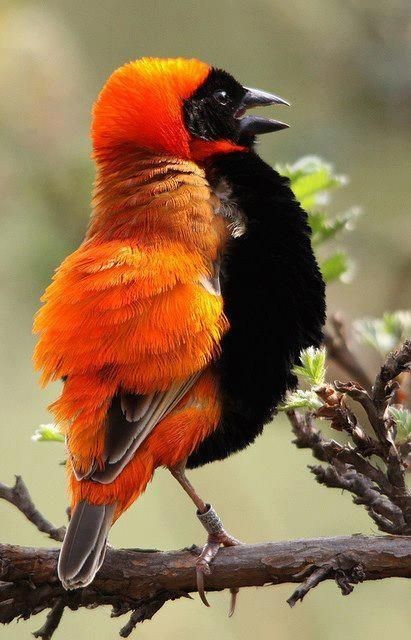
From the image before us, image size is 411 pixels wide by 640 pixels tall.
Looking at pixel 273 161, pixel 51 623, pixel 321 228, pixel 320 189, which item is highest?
pixel 273 161

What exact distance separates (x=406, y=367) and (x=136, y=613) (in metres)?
1.12

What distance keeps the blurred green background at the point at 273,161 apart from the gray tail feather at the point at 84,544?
74.8 inches

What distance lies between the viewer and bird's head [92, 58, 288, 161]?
13.6 feet

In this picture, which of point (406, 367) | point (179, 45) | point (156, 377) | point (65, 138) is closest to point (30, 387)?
point (65, 138)

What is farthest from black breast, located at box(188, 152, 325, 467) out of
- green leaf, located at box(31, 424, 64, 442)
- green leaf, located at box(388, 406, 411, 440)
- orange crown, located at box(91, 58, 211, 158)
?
green leaf, located at box(388, 406, 411, 440)

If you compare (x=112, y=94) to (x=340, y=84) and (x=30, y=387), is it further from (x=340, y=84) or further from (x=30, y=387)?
(x=30, y=387)

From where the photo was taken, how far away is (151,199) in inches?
151

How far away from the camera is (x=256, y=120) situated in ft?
14.7

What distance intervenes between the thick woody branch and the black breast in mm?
551

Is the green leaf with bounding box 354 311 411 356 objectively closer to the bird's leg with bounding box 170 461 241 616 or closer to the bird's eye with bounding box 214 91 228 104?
the bird's leg with bounding box 170 461 241 616

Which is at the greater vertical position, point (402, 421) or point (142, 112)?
point (142, 112)

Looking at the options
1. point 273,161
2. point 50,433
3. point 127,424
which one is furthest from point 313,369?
point 273,161

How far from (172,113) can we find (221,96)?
1.38ft

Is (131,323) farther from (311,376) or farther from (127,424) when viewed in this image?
(311,376)
